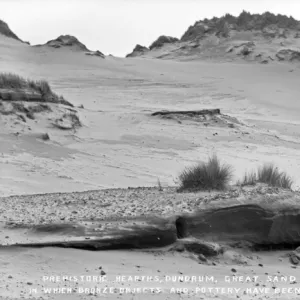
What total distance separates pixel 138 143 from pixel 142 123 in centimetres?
164

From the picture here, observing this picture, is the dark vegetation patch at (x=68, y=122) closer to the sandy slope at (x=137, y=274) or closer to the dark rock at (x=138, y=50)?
the sandy slope at (x=137, y=274)

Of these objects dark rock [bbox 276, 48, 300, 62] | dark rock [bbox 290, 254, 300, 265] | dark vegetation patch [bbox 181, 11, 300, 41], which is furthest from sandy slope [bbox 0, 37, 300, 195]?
dark vegetation patch [bbox 181, 11, 300, 41]

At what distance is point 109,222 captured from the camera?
4781 mm

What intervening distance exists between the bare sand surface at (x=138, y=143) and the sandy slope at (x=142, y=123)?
0.03 m

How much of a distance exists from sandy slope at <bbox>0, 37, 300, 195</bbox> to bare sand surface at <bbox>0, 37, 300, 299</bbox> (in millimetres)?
33

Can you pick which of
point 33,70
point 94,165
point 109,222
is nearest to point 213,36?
point 33,70

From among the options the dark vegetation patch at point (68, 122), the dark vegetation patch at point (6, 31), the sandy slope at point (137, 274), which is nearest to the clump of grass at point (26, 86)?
the dark vegetation patch at point (68, 122)

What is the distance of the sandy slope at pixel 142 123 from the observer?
9297mm

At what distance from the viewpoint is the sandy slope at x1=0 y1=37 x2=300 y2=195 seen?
30.5ft

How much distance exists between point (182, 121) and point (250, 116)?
168 inches

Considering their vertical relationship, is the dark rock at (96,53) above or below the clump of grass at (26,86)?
above

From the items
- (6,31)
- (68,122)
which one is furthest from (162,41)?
(68,122)

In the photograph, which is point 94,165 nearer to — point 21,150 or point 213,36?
point 21,150

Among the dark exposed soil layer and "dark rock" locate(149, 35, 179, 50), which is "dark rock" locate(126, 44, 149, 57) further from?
the dark exposed soil layer
